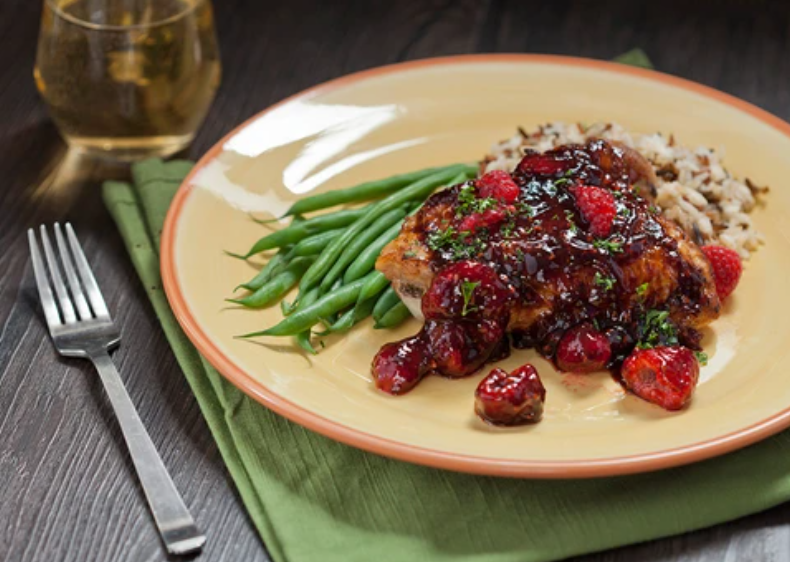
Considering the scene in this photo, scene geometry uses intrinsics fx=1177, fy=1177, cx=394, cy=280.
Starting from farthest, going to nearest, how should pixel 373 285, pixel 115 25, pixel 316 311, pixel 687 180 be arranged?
pixel 115 25 < pixel 687 180 < pixel 373 285 < pixel 316 311

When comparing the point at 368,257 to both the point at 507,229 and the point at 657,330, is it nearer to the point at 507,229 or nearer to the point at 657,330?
the point at 507,229

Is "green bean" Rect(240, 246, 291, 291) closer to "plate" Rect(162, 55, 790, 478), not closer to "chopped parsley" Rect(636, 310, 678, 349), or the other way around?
"plate" Rect(162, 55, 790, 478)

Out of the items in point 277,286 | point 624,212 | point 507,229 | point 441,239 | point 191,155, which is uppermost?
point 624,212

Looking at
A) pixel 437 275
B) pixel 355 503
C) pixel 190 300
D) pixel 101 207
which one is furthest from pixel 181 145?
pixel 355 503

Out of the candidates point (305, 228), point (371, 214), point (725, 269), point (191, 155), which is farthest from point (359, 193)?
point (725, 269)

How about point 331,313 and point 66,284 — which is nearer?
point 331,313

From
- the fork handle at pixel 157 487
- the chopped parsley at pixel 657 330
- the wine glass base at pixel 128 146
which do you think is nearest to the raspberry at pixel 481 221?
the chopped parsley at pixel 657 330

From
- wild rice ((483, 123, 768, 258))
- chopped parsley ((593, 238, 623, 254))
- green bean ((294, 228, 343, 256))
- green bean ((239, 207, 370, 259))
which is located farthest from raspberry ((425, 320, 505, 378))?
wild rice ((483, 123, 768, 258))
